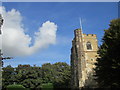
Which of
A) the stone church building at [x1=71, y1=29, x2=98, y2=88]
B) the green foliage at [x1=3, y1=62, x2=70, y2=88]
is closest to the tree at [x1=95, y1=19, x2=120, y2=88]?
the stone church building at [x1=71, y1=29, x2=98, y2=88]

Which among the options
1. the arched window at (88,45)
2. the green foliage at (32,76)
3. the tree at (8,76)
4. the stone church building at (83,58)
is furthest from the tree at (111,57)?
the tree at (8,76)

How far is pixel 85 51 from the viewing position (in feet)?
156

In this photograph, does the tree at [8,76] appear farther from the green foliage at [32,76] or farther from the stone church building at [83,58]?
the stone church building at [83,58]

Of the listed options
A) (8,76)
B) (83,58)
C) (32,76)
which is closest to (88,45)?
(83,58)

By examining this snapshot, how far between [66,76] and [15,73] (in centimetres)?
1778

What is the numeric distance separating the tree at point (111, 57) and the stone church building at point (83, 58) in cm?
1913

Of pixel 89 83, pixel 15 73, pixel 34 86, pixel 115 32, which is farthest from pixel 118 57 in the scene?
pixel 15 73

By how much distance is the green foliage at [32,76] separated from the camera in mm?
59691

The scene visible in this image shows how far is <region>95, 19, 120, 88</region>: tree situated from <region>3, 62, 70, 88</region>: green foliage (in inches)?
1344

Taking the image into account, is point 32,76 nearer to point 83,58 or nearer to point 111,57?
point 83,58

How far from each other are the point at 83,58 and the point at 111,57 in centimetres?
2348

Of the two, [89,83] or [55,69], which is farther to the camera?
[55,69]

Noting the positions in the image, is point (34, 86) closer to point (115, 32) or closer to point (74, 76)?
point (74, 76)

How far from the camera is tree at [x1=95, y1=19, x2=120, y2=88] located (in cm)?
2267
